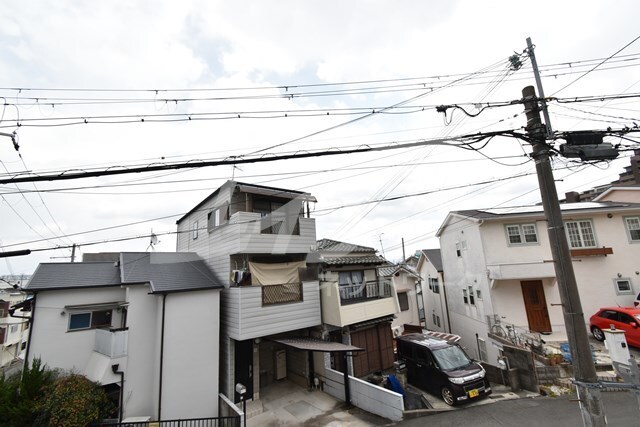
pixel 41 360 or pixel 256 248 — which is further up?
pixel 256 248

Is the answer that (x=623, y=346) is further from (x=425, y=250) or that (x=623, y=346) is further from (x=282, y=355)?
(x=425, y=250)

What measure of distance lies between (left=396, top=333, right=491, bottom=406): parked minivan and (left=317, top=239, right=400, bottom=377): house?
4.86 feet

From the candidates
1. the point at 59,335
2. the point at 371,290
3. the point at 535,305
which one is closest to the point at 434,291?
the point at 535,305

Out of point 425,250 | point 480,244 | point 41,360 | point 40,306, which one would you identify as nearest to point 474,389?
point 480,244

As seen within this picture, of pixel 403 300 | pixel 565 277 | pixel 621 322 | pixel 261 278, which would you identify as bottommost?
pixel 403 300

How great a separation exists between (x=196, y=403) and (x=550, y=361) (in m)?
13.0

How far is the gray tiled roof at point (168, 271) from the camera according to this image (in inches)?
400

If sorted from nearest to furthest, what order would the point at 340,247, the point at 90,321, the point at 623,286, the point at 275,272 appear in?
the point at 90,321 → the point at 275,272 → the point at 623,286 → the point at 340,247

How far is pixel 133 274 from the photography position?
10.6m

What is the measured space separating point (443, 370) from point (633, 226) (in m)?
13.9

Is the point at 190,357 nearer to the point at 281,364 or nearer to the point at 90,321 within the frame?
the point at 90,321

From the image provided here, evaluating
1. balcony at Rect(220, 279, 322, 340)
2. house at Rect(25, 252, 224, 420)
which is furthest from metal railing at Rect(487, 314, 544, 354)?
house at Rect(25, 252, 224, 420)

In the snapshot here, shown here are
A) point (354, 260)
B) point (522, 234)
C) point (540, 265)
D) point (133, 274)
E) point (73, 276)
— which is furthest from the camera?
point (522, 234)

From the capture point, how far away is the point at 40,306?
9.26 meters
